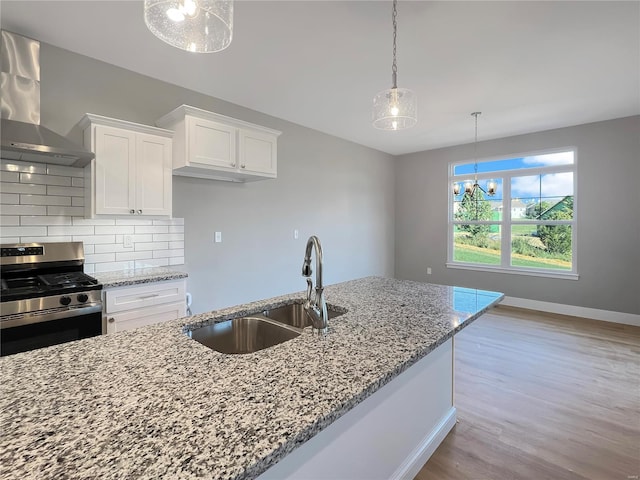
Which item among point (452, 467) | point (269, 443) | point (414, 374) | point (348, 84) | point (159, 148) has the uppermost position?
point (348, 84)

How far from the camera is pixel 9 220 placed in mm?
2225

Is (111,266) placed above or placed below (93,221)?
below

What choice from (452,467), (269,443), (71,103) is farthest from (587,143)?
(71,103)

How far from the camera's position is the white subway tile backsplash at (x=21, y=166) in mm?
2219

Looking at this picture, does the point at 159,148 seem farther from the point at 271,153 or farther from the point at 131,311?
the point at 131,311

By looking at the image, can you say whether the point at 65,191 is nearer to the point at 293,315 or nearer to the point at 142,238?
the point at 142,238

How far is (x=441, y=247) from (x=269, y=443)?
5421mm

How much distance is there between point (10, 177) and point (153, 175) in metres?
0.89

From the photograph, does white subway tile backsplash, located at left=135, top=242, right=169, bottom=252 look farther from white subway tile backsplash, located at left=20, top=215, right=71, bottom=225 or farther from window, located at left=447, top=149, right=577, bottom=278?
window, located at left=447, top=149, right=577, bottom=278

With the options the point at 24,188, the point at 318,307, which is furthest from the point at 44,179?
the point at 318,307

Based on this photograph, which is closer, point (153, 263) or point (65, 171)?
point (65, 171)

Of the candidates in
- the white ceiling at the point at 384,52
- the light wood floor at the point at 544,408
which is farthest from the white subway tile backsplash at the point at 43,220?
the light wood floor at the point at 544,408

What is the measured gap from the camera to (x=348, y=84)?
9.95 ft

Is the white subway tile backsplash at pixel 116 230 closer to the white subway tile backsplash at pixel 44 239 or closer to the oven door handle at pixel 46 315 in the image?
the white subway tile backsplash at pixel 44 239
